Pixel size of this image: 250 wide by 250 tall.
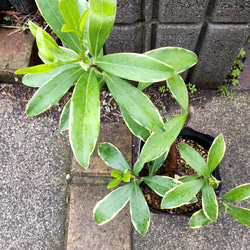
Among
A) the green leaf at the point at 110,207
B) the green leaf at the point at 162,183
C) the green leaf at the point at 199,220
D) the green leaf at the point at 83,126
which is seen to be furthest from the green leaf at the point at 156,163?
the green leaf at the point at 83,126

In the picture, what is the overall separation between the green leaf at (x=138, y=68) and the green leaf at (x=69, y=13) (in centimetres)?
16

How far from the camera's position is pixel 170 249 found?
1.56 metres

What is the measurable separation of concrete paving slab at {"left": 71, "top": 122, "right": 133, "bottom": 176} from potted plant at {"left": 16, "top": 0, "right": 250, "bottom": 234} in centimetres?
56

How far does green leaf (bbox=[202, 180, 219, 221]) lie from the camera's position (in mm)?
1052

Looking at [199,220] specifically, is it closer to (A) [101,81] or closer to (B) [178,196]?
(B) [178,196]

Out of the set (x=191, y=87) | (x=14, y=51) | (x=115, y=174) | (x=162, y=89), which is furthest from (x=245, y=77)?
(x=14, y=51)

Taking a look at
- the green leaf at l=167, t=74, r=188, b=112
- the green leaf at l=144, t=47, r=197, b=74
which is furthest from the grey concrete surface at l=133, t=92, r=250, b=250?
the green leaf at l=144, t=47, r=197, b=74

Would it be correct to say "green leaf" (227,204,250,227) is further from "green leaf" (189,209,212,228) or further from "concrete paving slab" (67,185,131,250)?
"concrete paving slab" (67,185,131,250)

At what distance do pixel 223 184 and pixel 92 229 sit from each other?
36.5 inches

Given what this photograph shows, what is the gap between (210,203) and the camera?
3.49 feet

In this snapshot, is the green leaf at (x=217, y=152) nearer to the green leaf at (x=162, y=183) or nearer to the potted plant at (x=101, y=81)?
the potted plant at (x=101, y=81)

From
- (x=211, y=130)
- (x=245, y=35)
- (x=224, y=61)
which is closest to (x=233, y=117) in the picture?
(x=211, y=130)

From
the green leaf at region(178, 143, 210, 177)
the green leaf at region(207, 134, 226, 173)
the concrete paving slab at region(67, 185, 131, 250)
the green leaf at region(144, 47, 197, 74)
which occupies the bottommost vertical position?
the concrete paving slab at region(67, 185, 131, 250)

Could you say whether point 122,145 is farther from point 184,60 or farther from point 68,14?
point 68,14
